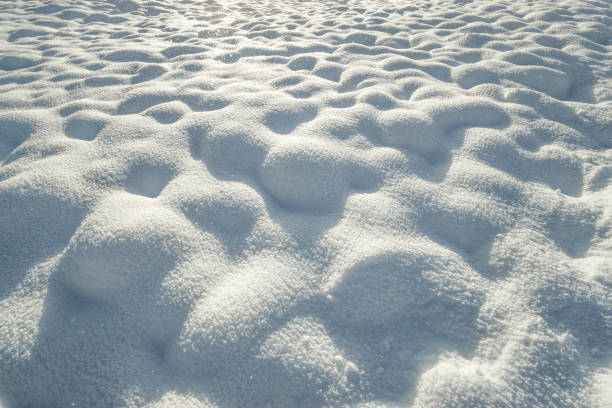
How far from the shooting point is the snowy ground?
2.15 feet

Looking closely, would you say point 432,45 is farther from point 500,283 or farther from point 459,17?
point 500,283

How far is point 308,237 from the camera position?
92cm

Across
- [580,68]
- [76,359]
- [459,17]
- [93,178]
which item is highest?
[459,17]

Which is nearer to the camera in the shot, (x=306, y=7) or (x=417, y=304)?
(x=417, y=304)

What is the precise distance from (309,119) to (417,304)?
0.95 m

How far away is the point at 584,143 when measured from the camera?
1.35 meters

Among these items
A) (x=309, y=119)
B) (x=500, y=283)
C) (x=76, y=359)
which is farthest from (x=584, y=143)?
(x=76, y=359)

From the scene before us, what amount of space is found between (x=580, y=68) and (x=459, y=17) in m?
1.24

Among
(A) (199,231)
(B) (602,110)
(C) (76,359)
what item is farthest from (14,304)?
(B) (602,110)

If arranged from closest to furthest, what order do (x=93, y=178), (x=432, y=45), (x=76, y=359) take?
(x=76, y=359), (x=93, y=178), (x=432, y=45)

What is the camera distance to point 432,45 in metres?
2.30

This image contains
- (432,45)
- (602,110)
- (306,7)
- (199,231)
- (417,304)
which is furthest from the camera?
(306,7)

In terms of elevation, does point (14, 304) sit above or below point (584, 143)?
below

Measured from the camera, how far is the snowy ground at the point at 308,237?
25.8 inches
